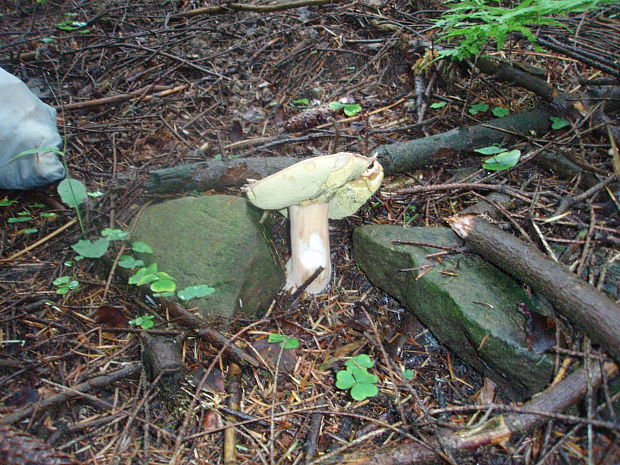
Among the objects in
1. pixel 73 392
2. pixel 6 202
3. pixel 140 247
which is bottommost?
pixel 73 392

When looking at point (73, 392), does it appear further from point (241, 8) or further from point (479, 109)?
point (241, 8)

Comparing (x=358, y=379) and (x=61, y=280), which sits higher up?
(x=61, y=280)

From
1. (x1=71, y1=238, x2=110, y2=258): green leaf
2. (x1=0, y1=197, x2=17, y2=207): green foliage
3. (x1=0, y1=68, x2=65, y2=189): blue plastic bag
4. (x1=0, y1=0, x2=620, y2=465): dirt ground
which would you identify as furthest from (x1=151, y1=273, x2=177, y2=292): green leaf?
(x1=0, y1=197, x2=17, y2=207): green foliage

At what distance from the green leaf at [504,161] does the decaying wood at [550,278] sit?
0.60m

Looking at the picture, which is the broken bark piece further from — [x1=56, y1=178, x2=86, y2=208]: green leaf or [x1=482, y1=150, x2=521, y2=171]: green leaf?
[x1=482, y1=150, x2=521, y2=171]: green leaf

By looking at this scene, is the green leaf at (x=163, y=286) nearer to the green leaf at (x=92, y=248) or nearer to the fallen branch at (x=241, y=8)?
the green leaf at (x=92, y=248)

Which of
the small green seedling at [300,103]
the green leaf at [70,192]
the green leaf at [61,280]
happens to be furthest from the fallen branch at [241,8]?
the green leaf at [61,280]

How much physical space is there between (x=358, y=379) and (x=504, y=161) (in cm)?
156

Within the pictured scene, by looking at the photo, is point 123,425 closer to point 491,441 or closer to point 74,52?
point 491,441

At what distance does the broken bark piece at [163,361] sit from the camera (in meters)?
1.64

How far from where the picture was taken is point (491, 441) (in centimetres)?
127

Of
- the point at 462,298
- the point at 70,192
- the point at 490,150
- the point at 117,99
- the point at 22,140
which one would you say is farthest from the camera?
the point at 117,99

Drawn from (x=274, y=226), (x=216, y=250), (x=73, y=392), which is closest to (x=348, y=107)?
(x=274, y=226)

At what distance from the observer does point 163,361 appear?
5.42 ft
